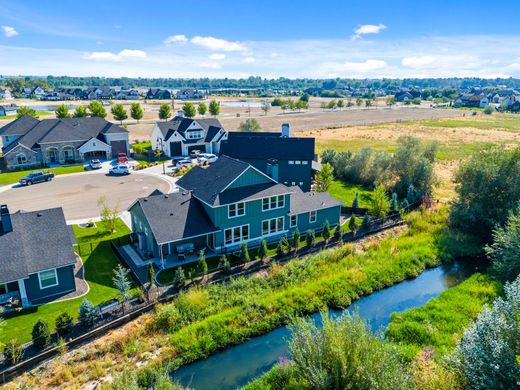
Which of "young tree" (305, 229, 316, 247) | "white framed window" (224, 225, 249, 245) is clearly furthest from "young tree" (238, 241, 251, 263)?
"young tree" (305, 229, 316, 247)

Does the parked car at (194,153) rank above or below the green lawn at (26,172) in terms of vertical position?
above

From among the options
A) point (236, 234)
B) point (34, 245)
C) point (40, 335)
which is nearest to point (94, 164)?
point (34, 245)

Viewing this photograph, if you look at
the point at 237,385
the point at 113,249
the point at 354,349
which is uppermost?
the point at 354,349

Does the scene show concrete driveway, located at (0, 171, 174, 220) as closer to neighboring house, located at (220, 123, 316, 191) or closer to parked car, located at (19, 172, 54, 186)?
parked car, located at (19, 172, 54, 186)

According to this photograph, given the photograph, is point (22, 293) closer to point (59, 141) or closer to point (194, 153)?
point (59, 141)

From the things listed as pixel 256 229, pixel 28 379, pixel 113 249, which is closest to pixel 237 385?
pixel 28 379

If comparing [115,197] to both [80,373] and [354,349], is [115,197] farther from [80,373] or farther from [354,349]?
[354,349]

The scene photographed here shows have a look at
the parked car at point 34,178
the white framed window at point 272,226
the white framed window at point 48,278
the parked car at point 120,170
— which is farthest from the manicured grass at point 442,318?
the parked car at point 34,178

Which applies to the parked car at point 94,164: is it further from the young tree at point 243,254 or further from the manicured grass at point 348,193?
the young tree at point 243,254
